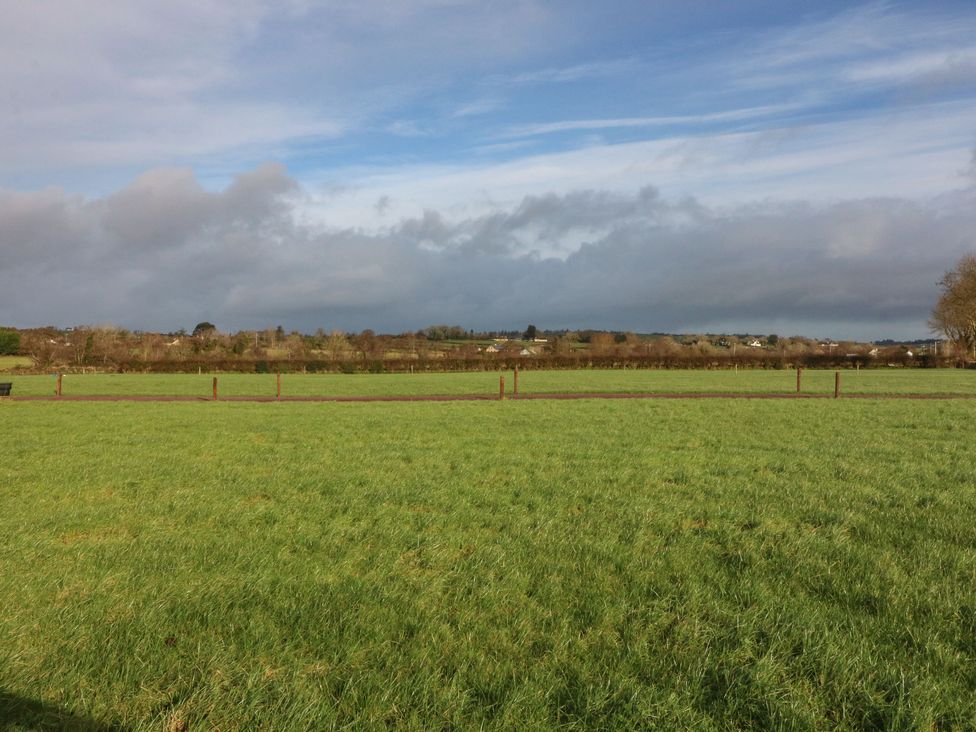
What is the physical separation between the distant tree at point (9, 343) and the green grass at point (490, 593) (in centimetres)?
9244

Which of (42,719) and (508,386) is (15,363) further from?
(42,719)

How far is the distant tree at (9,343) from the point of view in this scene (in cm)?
8469

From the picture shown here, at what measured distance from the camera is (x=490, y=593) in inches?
184

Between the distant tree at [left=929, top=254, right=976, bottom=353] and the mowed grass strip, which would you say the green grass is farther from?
the distant tree at [left=929, top=254, right=976, bottom=353]

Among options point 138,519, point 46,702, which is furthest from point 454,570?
point 138,519

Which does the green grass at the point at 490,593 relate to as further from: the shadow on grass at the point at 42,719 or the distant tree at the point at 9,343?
the distant tree at the point at 9,343

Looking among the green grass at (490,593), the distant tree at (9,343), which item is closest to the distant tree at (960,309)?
the green grass at (490,593)

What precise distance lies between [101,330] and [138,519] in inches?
3931

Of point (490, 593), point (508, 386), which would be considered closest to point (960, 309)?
point (508, 386)

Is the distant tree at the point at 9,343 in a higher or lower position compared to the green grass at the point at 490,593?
higher

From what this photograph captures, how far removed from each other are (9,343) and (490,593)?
101687mm

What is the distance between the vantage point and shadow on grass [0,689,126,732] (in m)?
3.03

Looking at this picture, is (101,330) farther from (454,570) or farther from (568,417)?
(454,570)

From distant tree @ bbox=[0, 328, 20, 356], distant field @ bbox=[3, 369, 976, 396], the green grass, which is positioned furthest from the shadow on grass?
distant tree @ bbox=[0, 328, 20, 356]
